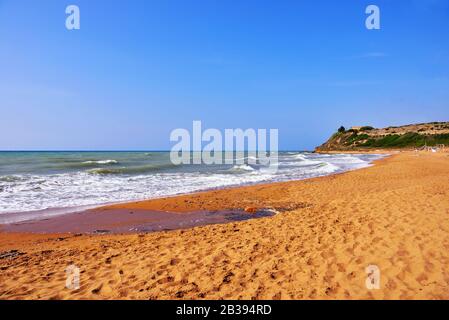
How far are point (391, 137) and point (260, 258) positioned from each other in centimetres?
9508

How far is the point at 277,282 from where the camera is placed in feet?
14.1

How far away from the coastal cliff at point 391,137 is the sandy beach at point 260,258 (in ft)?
249

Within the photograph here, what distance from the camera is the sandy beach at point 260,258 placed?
13.6 feet

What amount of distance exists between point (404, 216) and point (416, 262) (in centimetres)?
279

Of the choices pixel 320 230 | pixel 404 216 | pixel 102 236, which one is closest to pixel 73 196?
pixel 102 236
